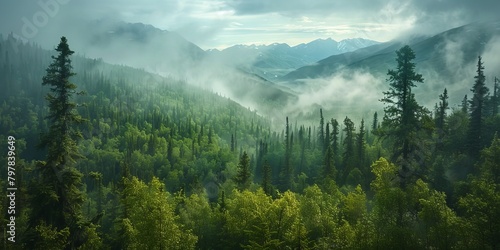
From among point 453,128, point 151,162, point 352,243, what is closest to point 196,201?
point 352,243

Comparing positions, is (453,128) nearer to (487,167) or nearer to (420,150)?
(487,167)

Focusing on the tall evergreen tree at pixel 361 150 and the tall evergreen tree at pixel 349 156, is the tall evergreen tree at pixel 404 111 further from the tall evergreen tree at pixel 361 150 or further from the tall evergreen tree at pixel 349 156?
the tall evergreen tree at pixel 361 150

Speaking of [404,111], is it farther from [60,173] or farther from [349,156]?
[349,156]

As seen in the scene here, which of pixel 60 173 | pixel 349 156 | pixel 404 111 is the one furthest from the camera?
pixel 349 156

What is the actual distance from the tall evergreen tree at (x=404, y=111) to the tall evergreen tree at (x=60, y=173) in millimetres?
23553

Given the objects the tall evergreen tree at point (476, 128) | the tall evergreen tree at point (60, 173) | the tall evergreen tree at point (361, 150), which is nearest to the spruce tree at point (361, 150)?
the tall evergreen tree at point (361, 150)

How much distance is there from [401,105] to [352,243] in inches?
475

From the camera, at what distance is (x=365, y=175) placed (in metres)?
73.9

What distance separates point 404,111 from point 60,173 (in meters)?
26.2

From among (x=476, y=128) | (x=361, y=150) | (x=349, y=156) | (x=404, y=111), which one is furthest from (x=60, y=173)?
(x=361, y=150)

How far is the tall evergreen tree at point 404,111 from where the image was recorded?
1169 inches

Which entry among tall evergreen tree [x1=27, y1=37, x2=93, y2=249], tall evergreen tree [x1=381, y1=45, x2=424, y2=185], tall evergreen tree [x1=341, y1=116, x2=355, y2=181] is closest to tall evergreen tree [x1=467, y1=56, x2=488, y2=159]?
tall evergreen tree [x1=341, y1=116, x2=355, y2=181]

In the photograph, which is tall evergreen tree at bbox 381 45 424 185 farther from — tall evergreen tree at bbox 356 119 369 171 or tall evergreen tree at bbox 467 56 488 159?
tall evergreen tree at bbox 356 119 369 171

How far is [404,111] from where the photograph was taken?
30.1 m
